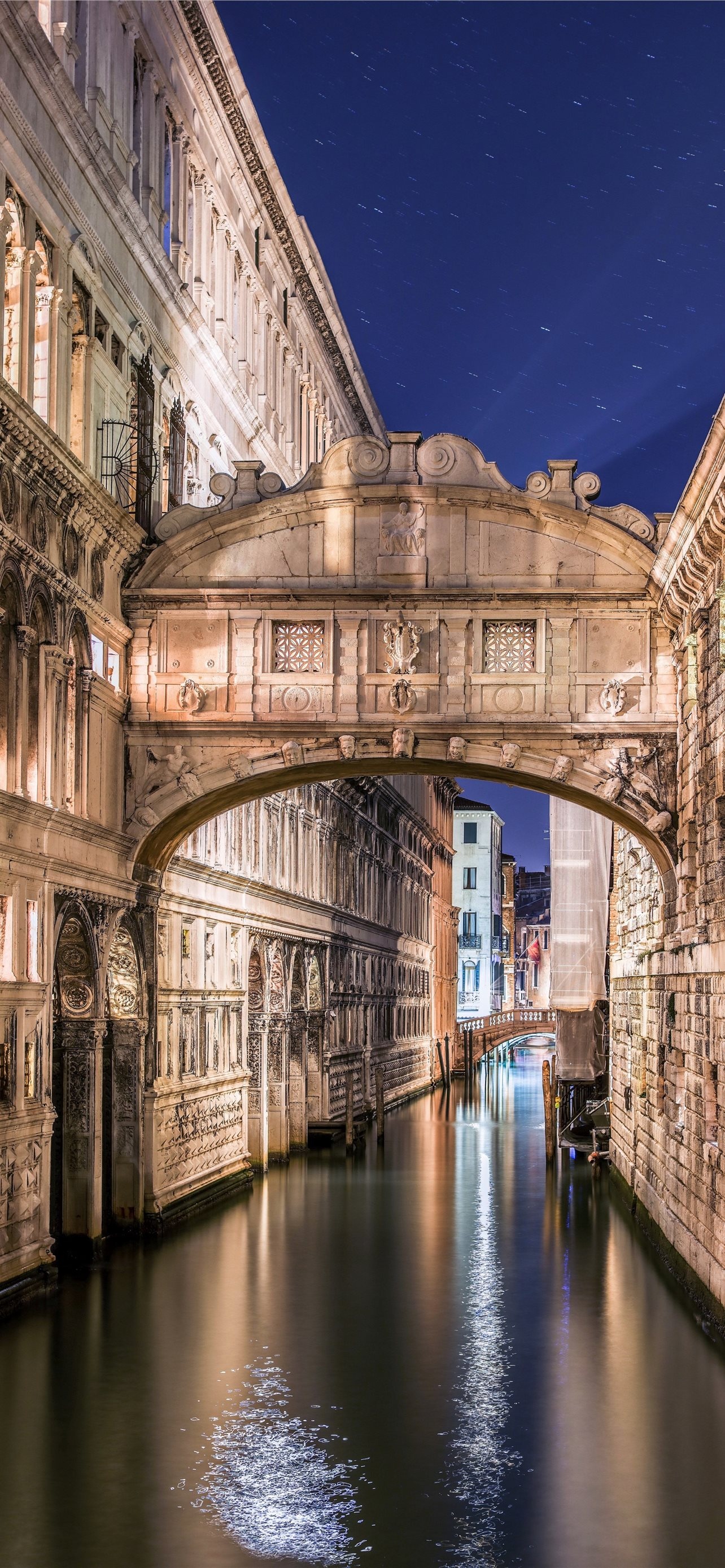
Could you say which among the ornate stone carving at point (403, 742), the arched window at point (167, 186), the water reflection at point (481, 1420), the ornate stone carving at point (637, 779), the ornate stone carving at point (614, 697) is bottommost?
the water reflection at point (481, 1420)

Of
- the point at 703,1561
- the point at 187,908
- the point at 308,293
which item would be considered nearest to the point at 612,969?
the point at 187,908

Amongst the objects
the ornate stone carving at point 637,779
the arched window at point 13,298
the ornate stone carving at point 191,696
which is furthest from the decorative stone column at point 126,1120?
the arched window at point 13,298

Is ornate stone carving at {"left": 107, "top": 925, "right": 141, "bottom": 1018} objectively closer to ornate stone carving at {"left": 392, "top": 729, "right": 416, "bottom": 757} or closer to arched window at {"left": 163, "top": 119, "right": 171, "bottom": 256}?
ornate stone carving at {"left": 392, "top": 729, "right": 416, "bottom": 757}

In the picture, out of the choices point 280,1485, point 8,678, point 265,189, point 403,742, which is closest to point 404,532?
point 403,742

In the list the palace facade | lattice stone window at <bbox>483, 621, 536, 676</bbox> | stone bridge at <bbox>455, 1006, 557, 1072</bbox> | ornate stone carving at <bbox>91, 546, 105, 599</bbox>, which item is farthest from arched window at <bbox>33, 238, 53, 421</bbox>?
stone bridge at <bbox>455, 1006, 557, 1072</bbox>

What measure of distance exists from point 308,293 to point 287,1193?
20929 millimetres

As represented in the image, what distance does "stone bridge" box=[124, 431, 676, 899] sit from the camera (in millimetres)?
21672

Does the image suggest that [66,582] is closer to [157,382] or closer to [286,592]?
[286,592]

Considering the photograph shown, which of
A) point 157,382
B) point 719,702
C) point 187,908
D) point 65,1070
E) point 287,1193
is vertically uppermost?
point 157,382

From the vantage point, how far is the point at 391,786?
5147 cm

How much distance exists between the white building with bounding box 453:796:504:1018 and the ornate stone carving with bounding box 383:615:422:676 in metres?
92.2

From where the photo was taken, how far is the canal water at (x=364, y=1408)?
33.2 ft

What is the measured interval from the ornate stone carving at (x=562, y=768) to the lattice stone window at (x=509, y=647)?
1227mm

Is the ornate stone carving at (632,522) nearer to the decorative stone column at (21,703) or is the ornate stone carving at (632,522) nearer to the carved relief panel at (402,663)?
the carved relief panel at (402,663)
